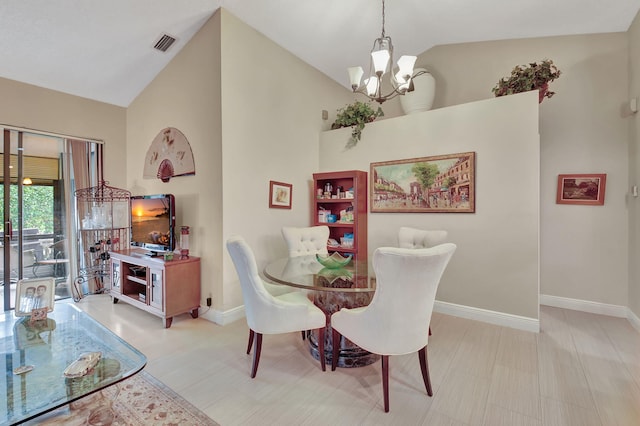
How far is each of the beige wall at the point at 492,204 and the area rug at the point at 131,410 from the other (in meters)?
2.83

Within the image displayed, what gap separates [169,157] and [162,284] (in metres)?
1.62

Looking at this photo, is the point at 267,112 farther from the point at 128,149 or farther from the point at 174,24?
the point at 128,149

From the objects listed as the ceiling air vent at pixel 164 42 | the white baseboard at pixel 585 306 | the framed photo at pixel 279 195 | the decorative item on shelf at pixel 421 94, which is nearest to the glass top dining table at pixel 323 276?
the framed photo at pixel 279 195

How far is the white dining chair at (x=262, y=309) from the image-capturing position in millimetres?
2014

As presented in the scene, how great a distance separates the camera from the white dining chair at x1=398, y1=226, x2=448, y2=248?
2955 mm

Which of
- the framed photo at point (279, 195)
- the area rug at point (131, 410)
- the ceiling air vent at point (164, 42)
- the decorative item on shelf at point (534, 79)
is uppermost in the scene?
the ceiling air vent at point (164, 42)

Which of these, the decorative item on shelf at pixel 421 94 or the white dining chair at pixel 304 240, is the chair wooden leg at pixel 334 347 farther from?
the decorative item on shelf at pixel 421 94

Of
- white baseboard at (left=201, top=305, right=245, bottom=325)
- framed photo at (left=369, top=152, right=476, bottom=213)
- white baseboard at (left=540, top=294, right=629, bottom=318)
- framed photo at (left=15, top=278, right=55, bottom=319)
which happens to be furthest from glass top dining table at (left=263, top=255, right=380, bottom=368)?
white baseboard at (left=540, top=294, right=629, bottom=318)

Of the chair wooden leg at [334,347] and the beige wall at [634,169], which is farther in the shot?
the beige wall at [634,169]

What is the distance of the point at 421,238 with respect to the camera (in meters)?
3.09

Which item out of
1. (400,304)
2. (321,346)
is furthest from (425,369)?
(321,346)

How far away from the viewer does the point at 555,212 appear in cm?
356

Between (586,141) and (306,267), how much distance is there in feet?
11.7

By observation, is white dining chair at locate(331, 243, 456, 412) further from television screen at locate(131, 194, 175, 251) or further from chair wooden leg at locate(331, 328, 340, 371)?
television screen at locate(131, 194, 175, 251)
